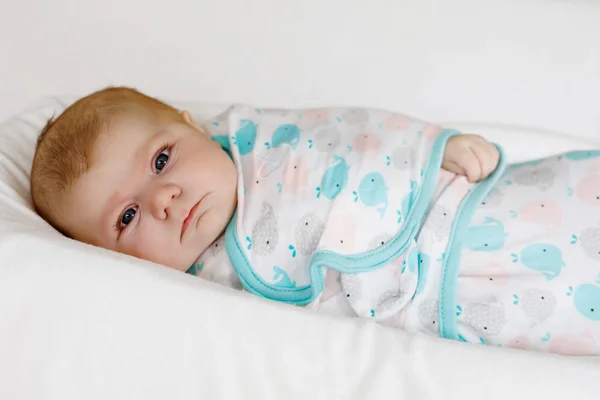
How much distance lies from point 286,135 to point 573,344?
1.59ft

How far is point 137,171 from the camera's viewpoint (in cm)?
92

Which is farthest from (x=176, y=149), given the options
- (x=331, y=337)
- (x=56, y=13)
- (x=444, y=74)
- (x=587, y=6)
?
(x=587, y=6)

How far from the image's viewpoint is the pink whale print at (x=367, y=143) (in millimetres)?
941

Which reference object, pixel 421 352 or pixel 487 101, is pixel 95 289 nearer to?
pixel 421 352

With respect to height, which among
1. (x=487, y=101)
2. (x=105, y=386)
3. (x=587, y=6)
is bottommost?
(x=105, y=386)

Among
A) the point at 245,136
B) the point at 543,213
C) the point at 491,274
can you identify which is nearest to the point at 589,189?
the point at 543,213

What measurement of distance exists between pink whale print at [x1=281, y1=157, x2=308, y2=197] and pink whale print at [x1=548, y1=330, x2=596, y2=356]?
373 millimetres

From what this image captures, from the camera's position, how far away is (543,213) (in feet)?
2.93

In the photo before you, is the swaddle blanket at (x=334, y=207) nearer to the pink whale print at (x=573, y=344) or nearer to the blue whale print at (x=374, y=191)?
the blue whale print at (x=374, y=191)

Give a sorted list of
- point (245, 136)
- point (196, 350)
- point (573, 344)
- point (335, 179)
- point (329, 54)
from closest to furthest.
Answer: point (196, 350), point (573, 344), point (335, 179), point (245, 136), point (329, 54)

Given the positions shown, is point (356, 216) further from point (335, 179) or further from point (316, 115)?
point (316, 115)

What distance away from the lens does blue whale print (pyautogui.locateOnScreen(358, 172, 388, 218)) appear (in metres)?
0.89

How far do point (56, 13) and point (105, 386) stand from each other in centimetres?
112

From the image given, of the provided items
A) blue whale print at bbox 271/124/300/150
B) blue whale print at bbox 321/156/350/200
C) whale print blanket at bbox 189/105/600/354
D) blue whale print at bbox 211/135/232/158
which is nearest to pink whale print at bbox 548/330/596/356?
whale print blanket at bbox 189/105/600/354
